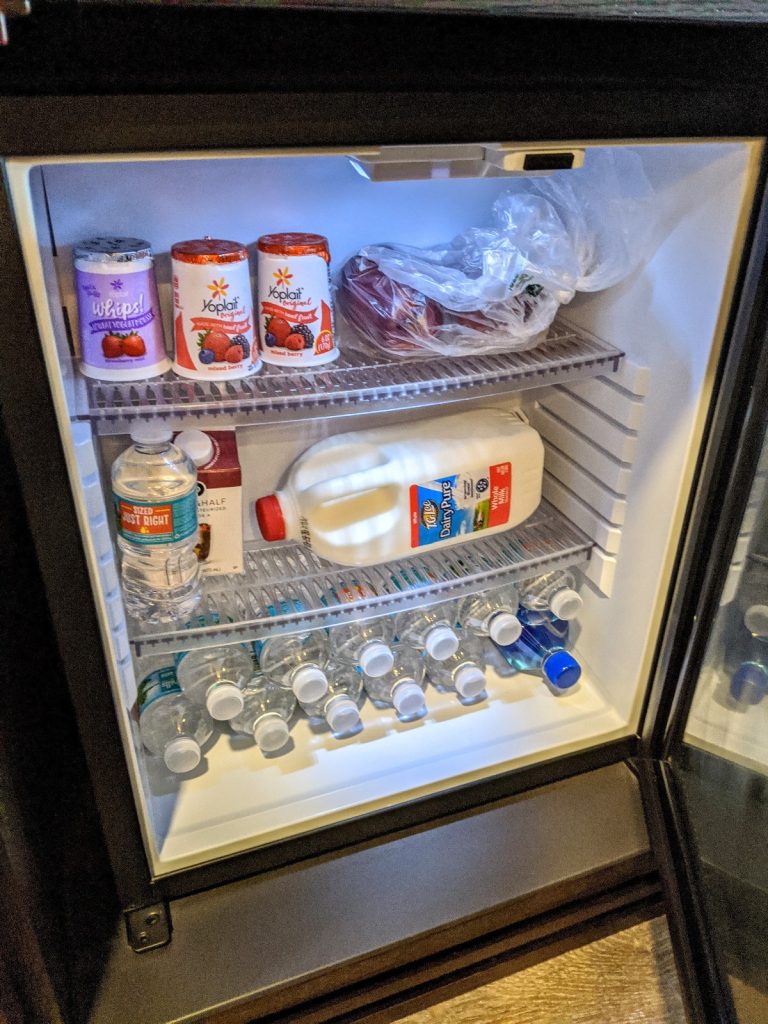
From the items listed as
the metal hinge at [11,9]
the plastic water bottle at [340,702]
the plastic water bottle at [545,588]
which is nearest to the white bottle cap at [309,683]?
the plastic water bottle at [340,702]

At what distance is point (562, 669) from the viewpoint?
1255mm

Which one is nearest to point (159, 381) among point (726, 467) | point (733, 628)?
point (726, 467)

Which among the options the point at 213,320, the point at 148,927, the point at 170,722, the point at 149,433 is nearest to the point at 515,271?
the point at 213,320

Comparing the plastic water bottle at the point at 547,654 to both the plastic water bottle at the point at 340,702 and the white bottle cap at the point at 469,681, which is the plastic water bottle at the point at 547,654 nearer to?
the white bottle cap at the point at 469,681

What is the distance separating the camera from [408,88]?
69cm

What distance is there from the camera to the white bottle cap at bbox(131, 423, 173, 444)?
0.93 metres

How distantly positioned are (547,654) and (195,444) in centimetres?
67

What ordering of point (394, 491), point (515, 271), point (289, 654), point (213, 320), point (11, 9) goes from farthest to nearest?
1. point (289, 654)
2. point (394, 491)
3. point (515, 271)
4. point (213, 320)
5. point (11, 9)

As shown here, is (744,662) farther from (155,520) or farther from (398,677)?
(155,520)

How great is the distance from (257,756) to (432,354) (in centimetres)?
67

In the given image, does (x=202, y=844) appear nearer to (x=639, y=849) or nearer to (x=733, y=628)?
(x=639, y=849)

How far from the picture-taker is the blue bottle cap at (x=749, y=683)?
110 centimetres

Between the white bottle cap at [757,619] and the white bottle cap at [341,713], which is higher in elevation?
the white bottle cap at [757,619]

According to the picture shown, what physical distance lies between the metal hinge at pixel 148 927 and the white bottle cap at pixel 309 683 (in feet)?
1.09
